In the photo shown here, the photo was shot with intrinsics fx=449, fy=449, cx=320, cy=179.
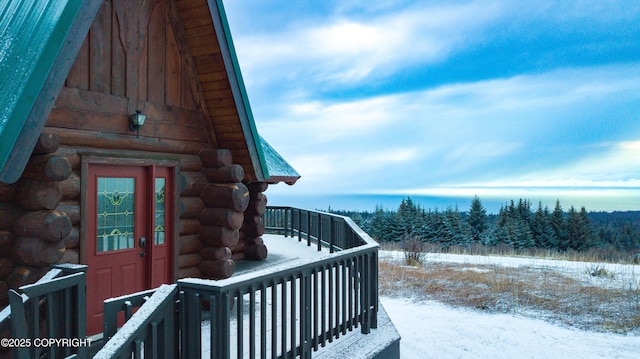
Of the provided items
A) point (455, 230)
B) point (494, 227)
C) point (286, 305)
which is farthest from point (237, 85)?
point (494, 227)

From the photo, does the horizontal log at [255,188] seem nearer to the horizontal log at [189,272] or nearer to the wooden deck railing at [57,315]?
the horizontal log at [189,272]

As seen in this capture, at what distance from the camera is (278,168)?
12133 millimetres

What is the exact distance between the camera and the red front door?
574 centimetres

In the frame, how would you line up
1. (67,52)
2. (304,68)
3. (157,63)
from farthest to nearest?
(304,68), (157,63), (67,52)

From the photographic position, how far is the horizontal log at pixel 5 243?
486 centimetres

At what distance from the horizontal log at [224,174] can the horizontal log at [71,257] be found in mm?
2362

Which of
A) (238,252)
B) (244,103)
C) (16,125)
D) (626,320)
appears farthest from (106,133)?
(626,320)

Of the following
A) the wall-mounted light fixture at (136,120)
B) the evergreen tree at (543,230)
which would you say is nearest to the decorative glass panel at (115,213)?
the wall-mounted light fixture at (136,120)

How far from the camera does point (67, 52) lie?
4.70 meters

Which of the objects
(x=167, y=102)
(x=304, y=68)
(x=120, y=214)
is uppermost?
(x=304, y=68)

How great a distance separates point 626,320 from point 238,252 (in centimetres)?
863

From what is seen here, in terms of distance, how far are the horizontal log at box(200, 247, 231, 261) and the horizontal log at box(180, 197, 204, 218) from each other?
590 millimetres

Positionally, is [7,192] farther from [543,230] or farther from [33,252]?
[543,230]

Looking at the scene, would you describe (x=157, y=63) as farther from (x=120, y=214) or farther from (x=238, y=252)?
(x=238, y=252)
